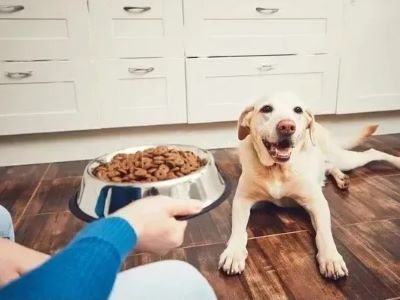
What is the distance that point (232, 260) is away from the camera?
1.07 meters

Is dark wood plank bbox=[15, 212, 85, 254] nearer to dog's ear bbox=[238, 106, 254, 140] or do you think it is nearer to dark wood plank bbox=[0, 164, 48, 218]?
dark wood plank bbox=[0, 164, 48, 218]

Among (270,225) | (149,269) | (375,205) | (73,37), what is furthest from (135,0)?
(149,269)

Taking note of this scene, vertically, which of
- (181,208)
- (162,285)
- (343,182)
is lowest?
(343,182)

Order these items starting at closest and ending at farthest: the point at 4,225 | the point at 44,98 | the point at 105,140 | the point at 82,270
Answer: the point at 82,270
the point at 4,225
the point at 44,98
the point at 105,140

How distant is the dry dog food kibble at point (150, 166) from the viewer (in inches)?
36.5

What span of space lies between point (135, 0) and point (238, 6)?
1.94 ft

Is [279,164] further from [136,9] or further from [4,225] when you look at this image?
[136,9]

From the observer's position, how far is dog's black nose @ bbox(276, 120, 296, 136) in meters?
1.17

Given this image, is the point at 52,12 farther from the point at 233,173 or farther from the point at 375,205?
the point at 375,205

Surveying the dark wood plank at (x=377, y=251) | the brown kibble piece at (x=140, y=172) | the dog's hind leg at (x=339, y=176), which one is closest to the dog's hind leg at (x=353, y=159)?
the dog's hind leg at (x=339, y=176)

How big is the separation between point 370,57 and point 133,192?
2087 mm

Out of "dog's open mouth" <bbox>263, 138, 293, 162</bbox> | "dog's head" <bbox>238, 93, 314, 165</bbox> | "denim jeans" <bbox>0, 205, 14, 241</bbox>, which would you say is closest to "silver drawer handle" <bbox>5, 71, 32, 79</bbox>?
"dog's head" <bbox>238, 93, 314, 165</bbox>

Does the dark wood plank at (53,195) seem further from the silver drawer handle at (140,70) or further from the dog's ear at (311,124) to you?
the dog's ear at (311,124)

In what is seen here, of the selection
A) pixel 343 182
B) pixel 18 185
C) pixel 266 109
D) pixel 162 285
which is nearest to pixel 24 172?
pixel 18 185
